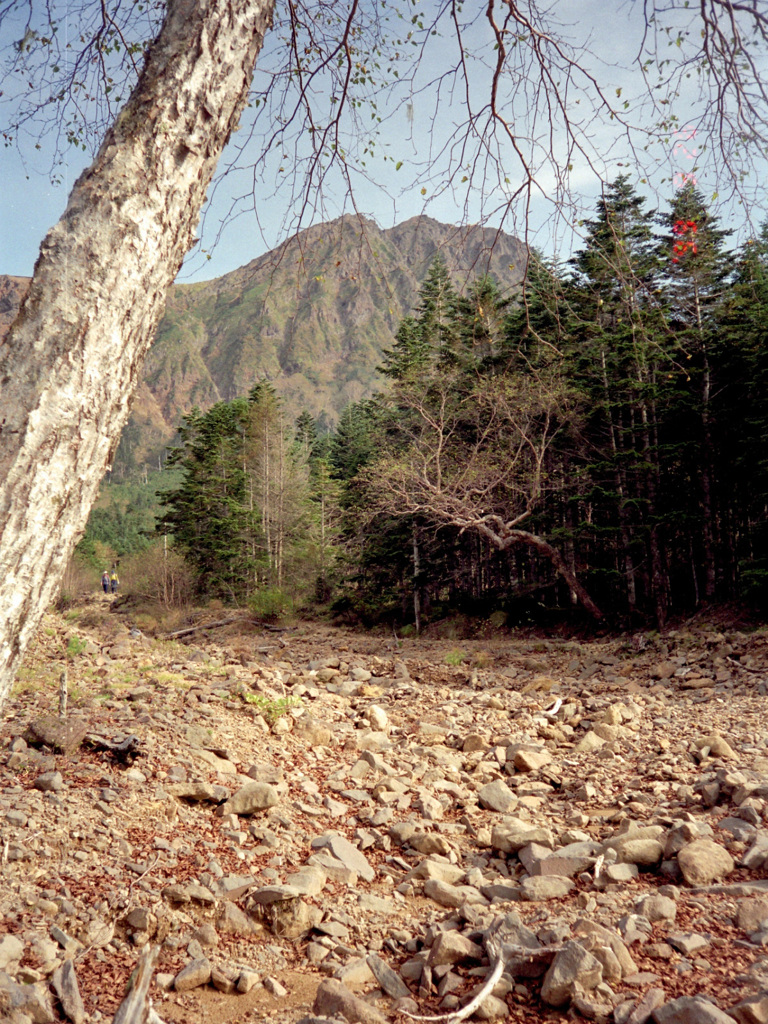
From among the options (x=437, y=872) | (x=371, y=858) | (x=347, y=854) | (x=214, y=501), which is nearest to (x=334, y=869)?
(x=347, y=854)

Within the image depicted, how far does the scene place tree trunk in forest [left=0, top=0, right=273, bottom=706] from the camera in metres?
1.46

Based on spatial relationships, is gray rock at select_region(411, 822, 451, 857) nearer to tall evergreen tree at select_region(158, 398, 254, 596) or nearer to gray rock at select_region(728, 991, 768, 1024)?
gray rock at select_region(728, 991, 768, 1024)

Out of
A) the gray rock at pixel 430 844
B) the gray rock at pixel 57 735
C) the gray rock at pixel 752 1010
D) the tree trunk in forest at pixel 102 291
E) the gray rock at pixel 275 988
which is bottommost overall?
the gray rock at pixel 430 844

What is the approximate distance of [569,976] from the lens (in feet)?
6.80

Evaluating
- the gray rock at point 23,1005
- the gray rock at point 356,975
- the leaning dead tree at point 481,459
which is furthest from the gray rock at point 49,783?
the leaning dead tree at point 481,459

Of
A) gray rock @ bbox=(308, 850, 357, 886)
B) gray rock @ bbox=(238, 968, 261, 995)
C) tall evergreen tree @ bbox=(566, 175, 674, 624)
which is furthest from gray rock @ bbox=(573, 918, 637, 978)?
tall evergreen tree @ bbox=(566, 175, 674, 624)

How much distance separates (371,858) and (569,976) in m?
1.94

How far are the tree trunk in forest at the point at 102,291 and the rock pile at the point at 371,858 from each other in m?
1.71

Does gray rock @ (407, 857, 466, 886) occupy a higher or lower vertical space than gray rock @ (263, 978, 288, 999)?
lower

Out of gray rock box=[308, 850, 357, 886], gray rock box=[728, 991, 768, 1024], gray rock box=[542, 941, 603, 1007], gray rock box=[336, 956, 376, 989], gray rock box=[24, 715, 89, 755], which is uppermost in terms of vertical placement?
gray rock box=[24, 715, 89, 755]

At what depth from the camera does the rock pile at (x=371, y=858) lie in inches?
86.7

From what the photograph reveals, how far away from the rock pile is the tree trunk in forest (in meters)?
1.71

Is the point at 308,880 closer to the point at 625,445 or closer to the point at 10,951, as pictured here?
the point at 10,951

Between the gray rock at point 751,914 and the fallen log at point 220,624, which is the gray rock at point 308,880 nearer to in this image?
the gray rock at point 751,914
